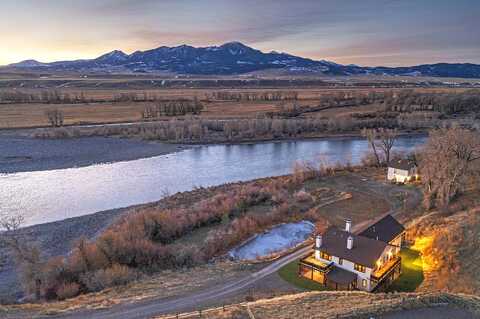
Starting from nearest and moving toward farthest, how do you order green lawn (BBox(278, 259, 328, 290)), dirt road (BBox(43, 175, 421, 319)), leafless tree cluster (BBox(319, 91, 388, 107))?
dirt road (BBox(43, 175, 421, 319))
green lawn (BBox(278, 259, 328, 290))
leafless tree cluster (BBox(319, 91, 388, 107))

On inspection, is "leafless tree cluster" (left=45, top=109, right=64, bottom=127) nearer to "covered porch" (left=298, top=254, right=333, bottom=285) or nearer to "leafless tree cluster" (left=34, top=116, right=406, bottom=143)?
"leafless tree cluster" (left=34, top=116, right=406, bottom=143)

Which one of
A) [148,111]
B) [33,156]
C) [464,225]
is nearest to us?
[464,225]

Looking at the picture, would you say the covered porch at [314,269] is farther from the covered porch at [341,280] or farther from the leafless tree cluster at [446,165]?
the leafless tree cluster at [446,165]

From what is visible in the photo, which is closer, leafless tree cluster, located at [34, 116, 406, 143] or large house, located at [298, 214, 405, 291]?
large house, located at [298, 214, 405, 291]

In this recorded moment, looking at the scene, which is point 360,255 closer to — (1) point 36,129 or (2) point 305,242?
(2) point 305,242

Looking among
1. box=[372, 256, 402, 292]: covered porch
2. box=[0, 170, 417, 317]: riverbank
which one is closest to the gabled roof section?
box=[372, 256, 402, 292]: covered porch

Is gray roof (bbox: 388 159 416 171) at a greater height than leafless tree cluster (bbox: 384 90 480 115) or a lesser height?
lesser

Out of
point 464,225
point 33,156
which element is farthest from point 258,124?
point 464,225

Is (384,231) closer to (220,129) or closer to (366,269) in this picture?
(366,269)
